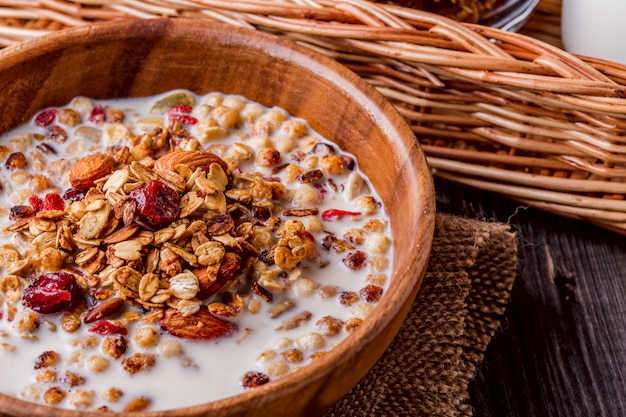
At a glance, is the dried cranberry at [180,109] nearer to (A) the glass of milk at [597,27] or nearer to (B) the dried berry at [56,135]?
(B) the dried berry at [56,135]

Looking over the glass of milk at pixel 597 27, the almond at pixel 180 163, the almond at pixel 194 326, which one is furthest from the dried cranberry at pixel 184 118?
the glass of milk at pixel 597 27

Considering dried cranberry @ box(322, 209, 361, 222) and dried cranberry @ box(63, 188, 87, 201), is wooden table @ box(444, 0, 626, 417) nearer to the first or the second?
dried cranberry @ box(322, 209, 361, 222)

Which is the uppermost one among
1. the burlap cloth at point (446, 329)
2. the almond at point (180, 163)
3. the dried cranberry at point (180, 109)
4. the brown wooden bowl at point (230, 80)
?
the brown wooden bowl at point (230, 80)

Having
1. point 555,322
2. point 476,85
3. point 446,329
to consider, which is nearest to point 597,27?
point 476,85

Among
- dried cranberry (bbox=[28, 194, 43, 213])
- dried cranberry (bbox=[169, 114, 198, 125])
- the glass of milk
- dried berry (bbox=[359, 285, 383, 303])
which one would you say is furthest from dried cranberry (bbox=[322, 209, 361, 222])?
the glass of milk

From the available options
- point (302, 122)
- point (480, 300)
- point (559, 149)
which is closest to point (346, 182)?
point (302, 122)

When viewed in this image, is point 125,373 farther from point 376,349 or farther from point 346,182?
point 346,182
